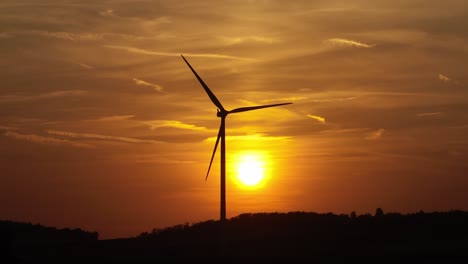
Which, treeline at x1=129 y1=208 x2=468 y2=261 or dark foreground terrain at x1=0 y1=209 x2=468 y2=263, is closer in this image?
dark foreground terrain at x1=0 y1=209 x2=468 y2=263

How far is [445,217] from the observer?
366 ft

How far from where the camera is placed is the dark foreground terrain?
85750 mm

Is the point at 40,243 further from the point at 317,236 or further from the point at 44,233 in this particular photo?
the point at 317,236

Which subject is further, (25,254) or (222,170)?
(25,254)

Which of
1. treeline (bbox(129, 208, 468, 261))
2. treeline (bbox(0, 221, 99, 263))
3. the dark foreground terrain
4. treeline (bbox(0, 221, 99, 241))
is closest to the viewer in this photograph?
treeline (bbox(0, 221, 99, 263))

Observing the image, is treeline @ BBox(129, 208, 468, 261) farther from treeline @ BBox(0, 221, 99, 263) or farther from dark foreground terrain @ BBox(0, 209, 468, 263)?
treeline @ BBox(0, 221, 99, 263)

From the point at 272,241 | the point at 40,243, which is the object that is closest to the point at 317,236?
the point at 272,241

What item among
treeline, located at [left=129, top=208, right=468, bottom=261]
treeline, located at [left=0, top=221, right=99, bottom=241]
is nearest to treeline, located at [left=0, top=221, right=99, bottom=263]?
treeline, located at [left=0, top=221, right=99, bottom=241]

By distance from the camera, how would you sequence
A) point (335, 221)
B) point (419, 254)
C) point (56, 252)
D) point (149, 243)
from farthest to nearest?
point (335, 221) < point (149, 243) < point (56, 252) < point (419, 254)

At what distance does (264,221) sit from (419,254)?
1498 inches

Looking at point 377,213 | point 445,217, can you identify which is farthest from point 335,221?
point 445,217

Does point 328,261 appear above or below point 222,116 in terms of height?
below

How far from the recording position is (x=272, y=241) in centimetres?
10450

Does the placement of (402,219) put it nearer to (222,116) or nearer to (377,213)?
(377,213)
